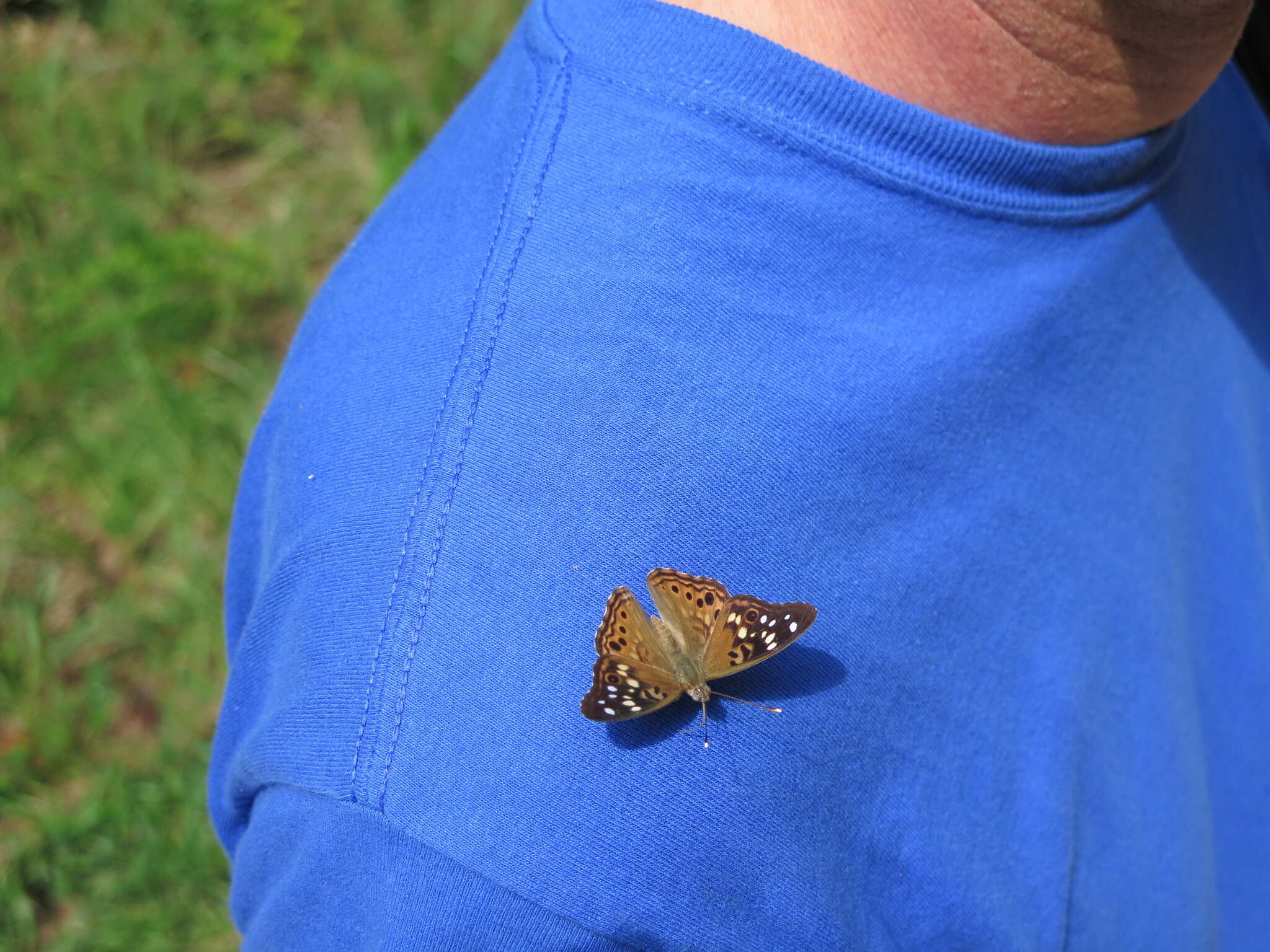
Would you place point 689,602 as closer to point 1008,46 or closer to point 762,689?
point 762,689

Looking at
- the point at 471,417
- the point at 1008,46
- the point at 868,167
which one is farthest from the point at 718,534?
the point at 1008,46

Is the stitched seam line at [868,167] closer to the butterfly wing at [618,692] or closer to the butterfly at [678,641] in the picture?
the butterfly at [678,641]

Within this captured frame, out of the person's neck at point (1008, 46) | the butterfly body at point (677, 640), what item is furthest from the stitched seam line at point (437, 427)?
the person's neck at point (1008, 46)

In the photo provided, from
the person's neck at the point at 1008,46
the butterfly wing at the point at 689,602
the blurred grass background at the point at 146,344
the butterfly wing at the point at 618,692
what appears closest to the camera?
the butterfly wing at the point at 618,692

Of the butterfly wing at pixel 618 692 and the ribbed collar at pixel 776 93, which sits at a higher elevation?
the ribbed collar at pixel 776 93

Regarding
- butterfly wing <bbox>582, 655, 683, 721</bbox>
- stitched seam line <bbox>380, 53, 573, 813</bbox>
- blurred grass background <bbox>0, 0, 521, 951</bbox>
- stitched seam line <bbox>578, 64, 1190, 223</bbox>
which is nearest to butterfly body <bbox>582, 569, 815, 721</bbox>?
butterfly wing <bbox>582, 655, 683, 721</bbox>

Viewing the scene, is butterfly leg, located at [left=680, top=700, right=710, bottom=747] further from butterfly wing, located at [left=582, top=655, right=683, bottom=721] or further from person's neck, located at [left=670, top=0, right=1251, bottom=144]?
person's neck, located at [left=670, top=0, right=1251, bottom=144]

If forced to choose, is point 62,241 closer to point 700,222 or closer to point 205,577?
point 205,577
